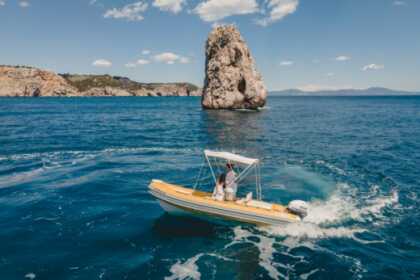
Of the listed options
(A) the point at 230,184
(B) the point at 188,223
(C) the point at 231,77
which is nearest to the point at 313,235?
(A) the point at 230,184

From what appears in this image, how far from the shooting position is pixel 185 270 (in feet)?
41.2

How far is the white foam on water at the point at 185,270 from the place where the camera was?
1214 cm

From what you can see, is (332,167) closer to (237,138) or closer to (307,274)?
(237,138)

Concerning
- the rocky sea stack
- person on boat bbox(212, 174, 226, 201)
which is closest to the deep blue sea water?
person on boat bbox(212, 174, 226, 201)

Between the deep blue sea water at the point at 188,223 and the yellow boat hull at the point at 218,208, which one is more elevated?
the yellow boat hull at the point at 218,208

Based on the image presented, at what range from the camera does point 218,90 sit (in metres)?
91.4

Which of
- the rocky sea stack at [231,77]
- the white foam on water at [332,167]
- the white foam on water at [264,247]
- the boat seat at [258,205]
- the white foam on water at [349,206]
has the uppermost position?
the rocky sea stack at [231,77]

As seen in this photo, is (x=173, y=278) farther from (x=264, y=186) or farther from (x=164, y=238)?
(x=264, y=186)

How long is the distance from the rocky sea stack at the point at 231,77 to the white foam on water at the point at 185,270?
3137 inches

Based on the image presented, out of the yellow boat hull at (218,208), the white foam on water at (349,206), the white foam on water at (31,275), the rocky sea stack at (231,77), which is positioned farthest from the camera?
the rocky sea stack at (231,77)

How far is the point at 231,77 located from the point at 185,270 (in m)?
81.5

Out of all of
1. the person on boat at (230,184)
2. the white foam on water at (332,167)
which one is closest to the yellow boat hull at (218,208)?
the person on boat at (230,184)

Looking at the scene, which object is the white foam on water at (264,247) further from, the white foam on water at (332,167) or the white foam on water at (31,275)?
the white foam on water at (332,167)

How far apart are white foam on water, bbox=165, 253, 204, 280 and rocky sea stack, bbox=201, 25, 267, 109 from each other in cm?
7968
